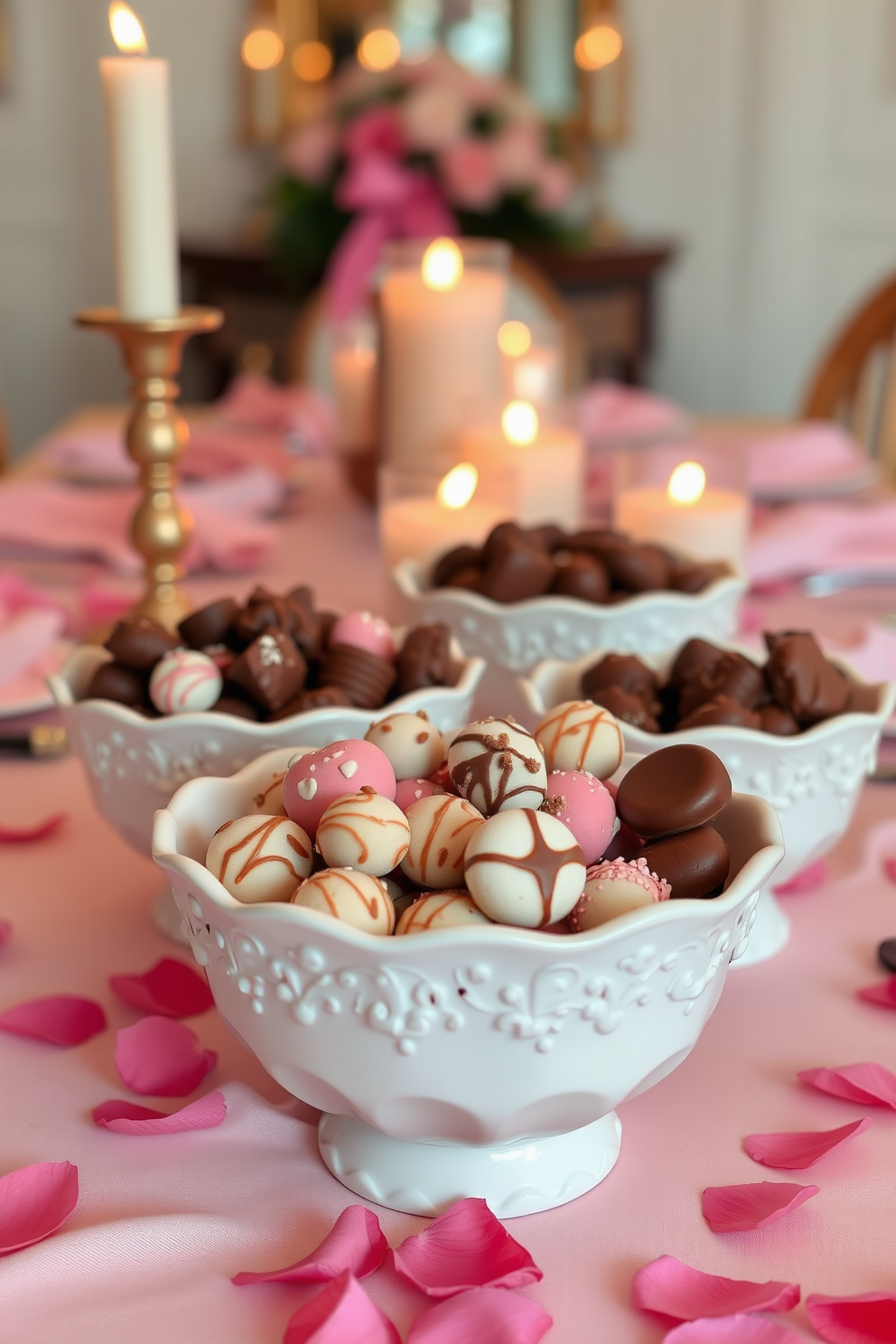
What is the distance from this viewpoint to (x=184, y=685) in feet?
2.35

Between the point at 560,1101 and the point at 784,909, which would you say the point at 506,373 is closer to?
the point at 784,909

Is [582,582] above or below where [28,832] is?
above

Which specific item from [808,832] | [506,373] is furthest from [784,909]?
[506,373]

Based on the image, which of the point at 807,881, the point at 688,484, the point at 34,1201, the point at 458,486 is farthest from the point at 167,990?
the point at 688,484

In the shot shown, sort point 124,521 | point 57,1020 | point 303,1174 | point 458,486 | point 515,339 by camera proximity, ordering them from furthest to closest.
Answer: point 515,339 < point 124,521 < point 458,486 < point 57,1020 < point 303,1174

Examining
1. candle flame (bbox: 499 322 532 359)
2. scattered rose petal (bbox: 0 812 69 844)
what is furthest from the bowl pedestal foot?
candle flame (bbox: 499 322 532 359)

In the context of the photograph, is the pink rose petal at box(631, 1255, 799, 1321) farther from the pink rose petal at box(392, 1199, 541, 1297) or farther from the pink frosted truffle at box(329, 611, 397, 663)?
the pink frosted truffle at box(329, 611, 397, 663)

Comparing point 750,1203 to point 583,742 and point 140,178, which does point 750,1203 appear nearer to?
point 583,742

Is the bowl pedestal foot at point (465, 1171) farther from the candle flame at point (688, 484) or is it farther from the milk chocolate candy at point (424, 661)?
the candle flame at point (688, 484)

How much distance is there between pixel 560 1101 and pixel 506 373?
1.25 meters

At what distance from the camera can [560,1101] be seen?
0.52 m

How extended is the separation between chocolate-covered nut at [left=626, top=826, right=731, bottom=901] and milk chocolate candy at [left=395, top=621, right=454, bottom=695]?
22cm

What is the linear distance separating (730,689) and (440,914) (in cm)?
28

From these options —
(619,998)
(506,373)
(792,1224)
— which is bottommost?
(792,1224)
